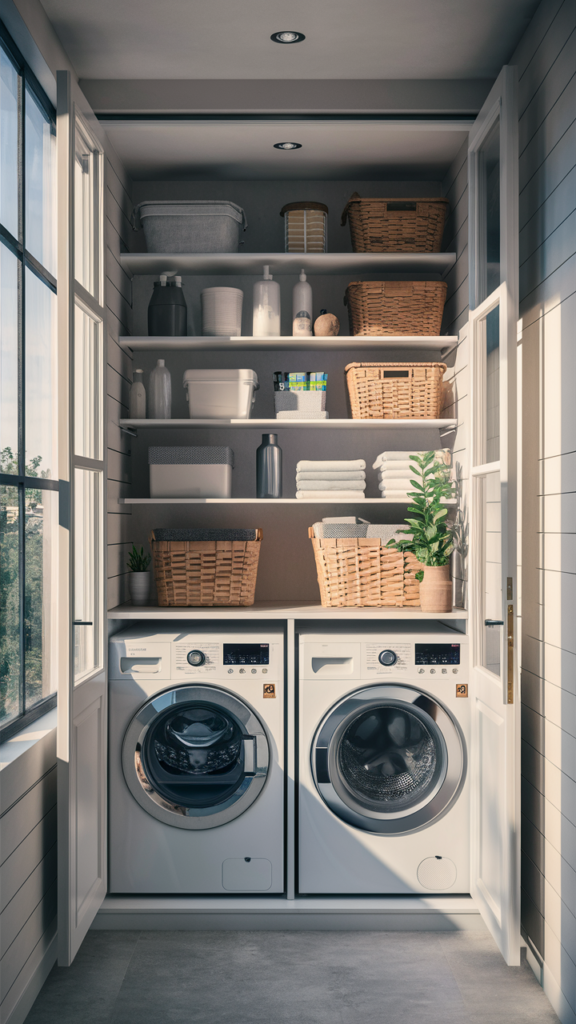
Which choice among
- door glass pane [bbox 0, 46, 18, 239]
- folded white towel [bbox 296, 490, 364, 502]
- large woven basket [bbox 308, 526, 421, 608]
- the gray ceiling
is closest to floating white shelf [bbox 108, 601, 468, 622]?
large woven basket [bbox 308, 526, 421, 608]

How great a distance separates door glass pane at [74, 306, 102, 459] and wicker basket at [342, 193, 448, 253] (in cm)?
107

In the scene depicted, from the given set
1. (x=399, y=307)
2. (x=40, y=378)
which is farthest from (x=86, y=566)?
(x=399, y=307)

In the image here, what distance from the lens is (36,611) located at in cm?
237

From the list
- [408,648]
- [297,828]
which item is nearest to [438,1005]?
[297,828]

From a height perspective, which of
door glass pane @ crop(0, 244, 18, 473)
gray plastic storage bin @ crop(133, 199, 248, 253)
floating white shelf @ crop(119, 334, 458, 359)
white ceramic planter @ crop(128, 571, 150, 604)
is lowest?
white ceramic planter @ crop(128, 571, 150, 604)

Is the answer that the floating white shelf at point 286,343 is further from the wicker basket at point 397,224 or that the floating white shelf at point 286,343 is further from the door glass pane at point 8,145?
the door glass pane at point 8,145

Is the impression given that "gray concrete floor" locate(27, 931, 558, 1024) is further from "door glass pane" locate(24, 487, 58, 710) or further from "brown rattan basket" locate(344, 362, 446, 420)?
"brown rattan basket" locate(344, 362, 446, 420)

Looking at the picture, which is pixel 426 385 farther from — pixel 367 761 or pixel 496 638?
pixel 367 761

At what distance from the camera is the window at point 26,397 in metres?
2.11

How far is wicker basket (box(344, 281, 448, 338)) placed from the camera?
2.93 m

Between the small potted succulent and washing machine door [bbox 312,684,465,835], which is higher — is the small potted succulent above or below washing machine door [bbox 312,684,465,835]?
above

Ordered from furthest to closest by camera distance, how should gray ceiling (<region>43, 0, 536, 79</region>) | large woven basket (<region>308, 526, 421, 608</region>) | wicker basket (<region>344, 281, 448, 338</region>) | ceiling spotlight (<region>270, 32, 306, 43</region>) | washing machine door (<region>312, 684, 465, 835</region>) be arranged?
wicker basket (<region>344, 281, 448, 338</region>), large woven basket (<region>308, 526, 421, 608</region>), washing machine door (<region>312, 684, 465, 835</region>), ceiling spotlight (<region>270, 32, 306, 43</region>), gray ceiling (<region>43, 0, 536, 79</region>)

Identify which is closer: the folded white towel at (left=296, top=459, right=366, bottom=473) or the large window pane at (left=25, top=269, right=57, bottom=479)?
the large window pane at (left=25, top=269, right=57, bottom=479)

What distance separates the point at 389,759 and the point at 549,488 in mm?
1128
